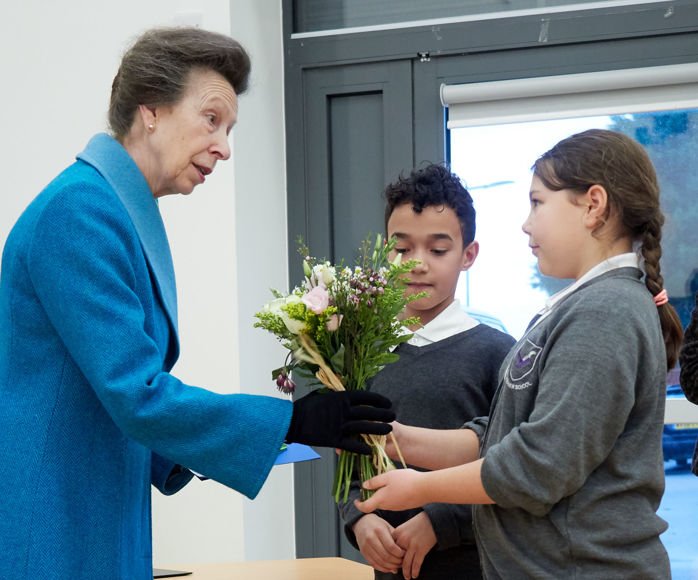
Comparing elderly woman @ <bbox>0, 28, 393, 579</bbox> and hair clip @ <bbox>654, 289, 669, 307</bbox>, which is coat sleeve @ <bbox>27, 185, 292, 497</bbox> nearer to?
elderly woman @ <bbox>0, 28, 393, 579</bbox>

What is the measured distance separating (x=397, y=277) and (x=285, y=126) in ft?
6.14

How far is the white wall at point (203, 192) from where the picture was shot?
113 inches

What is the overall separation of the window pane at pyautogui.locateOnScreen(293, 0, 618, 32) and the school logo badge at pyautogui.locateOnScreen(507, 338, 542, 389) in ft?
6.68

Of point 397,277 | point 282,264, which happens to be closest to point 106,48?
point 282,264

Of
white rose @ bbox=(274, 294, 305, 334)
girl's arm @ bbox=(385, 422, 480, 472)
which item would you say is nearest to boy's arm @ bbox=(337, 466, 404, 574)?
girl's arm @ bbox=(385, 422, 480, 472)

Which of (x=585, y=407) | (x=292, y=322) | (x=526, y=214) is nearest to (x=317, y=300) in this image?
(x=292, y=322)

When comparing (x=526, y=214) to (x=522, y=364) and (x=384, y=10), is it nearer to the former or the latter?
(x=384, y=10)

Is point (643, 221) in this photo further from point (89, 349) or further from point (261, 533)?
point (261, 533)

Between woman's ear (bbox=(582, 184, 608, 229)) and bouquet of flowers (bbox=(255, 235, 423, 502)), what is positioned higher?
woman's ear (bbox=(582, 184, 608, 229))

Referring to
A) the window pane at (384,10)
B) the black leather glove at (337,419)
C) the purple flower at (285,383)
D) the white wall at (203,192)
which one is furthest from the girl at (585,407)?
the window pane at (384,10)

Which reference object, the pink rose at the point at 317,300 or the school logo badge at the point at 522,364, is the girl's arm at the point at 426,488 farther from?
the pink rose at the point at 317,300

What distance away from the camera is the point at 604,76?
293 centimetres

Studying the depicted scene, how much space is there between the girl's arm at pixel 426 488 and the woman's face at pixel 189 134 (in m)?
0.65

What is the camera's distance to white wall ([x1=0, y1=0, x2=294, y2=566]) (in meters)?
2.86
